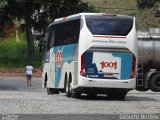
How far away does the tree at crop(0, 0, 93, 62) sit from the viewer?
225ft

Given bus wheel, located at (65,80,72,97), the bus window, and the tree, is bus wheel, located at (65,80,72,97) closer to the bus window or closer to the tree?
the bus window

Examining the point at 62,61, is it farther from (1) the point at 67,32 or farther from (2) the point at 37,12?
(2) the point at 37,12

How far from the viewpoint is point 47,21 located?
70500 millimetres

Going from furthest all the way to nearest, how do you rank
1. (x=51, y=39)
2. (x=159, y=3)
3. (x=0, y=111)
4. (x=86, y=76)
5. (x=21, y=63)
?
(x=159, y=3) → (x=21, y=63) → (x=51, y=39) → (x=86, y=76) → (x=0, y=111)

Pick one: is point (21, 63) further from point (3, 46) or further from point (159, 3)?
point (159, 3)

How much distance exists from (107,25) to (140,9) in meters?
97.7

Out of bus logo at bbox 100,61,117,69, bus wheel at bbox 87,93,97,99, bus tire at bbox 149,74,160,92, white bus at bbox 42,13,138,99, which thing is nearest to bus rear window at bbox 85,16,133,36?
white bus at bbox 42,13,138,99

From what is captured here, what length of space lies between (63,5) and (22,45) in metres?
12.7

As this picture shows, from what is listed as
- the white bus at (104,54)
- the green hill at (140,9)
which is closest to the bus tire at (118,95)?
the white bus at (104,54)

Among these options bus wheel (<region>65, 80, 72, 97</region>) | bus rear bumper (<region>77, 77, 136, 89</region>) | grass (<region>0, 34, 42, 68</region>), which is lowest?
grass (<region>0, 34, 42, 68</region>)

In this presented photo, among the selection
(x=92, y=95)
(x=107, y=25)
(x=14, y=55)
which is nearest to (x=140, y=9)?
(x=14, y=55)

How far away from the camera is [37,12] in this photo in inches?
2813

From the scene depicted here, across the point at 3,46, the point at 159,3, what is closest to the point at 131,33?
the point at 3,46

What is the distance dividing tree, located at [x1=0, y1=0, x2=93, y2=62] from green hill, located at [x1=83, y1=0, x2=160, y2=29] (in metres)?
48.5
